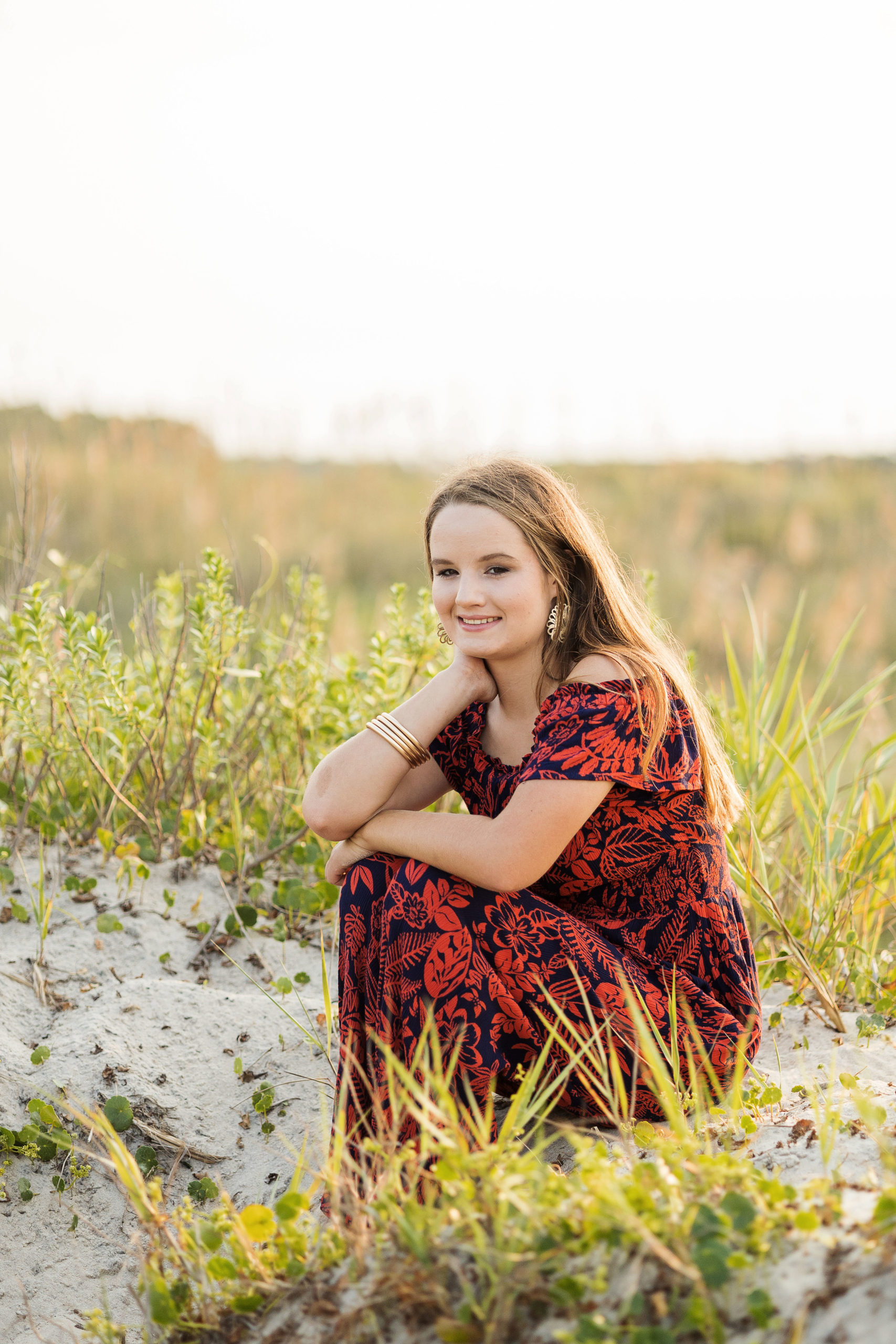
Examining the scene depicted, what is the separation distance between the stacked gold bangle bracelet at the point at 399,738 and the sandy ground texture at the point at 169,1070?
0.75 m

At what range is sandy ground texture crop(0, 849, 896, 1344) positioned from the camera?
2033 millimetres

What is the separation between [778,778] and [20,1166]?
7.10 feet

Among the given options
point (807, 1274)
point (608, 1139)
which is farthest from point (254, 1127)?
point (807, 1274)

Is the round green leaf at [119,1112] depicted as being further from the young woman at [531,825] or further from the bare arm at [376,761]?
the bare arm at [376,761]

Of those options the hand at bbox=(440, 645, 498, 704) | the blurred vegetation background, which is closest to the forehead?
the hand at bbox=(440, 645, 498, 704)

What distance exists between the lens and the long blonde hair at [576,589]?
2365mm

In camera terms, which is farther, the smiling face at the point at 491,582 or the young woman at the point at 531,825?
the smiling face at the point at 491,582

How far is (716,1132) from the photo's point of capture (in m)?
2.06

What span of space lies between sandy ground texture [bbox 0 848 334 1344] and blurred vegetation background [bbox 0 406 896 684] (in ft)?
9.14

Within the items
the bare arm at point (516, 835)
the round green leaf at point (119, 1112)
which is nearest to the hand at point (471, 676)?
the bare arm at point (516, 835)

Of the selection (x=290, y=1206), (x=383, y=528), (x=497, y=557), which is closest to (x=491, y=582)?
(x=497, y=557)

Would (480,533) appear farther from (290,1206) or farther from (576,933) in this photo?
(290,1206)

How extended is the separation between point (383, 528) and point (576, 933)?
9657 millimetres

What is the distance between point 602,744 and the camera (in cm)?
216
